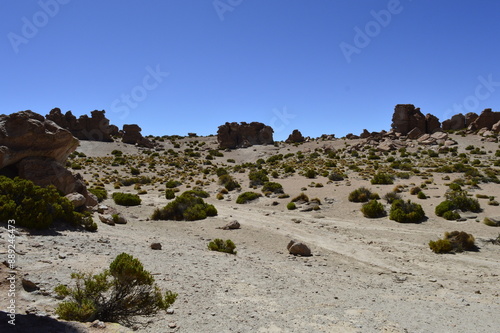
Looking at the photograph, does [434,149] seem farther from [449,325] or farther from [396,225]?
[449,325]

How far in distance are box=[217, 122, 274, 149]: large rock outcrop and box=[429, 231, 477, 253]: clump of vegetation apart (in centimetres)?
5572

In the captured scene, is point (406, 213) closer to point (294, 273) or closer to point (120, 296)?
point (294, 273)

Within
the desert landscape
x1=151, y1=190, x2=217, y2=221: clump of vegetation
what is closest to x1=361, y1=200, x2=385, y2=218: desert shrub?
the desert landscape

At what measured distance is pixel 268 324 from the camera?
20.3 ft

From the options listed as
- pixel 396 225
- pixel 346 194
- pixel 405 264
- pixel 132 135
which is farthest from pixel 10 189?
pixel 132 135

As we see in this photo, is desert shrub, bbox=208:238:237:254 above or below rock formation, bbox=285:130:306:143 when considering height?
below

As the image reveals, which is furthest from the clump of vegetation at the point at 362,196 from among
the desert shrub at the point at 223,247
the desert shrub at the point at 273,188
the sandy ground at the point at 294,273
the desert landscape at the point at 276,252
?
the desert shrub at the point at 223,247

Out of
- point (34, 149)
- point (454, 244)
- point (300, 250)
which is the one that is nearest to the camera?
point (300, 250)

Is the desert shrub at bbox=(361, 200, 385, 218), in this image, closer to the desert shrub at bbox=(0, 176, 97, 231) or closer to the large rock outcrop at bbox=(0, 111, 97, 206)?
the desert shrub at bbox=(0, 176, 97, 231)

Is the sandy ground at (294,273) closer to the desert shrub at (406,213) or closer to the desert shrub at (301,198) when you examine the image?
the desert shrub at (406,213)

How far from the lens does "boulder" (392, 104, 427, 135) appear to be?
6631 cm

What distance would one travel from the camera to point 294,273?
10203mm

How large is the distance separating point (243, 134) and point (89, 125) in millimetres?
31380

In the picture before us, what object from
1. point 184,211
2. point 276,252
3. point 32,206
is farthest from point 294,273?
point 184,211
